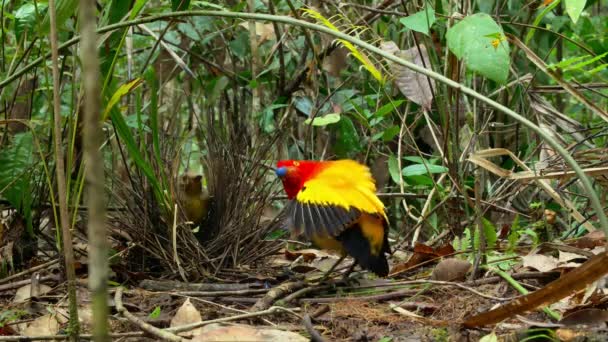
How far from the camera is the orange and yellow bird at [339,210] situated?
2.79 meters

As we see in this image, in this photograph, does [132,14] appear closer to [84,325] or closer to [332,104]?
[84,325]

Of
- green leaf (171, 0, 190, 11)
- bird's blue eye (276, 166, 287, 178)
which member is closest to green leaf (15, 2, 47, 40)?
green leaf (171, 0, 190, 11)

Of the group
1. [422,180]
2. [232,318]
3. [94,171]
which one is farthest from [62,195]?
[422,180]

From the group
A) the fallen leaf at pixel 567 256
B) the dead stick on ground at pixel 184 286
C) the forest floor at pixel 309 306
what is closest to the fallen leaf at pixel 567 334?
the forest floor at pixel 309 306

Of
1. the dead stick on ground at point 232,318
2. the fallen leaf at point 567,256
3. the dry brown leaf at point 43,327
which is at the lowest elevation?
the dry brown leaf at point 43,327

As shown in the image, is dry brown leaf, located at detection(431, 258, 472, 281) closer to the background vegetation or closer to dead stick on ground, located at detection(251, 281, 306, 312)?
the background vegetation

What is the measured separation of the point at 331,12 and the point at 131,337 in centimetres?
298

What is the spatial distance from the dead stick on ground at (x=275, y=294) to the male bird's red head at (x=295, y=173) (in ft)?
1.60

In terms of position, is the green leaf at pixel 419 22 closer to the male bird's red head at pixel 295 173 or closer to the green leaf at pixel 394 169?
the male bird's red head at pixel 295 173

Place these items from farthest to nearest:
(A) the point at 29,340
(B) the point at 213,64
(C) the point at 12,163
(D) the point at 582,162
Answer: (B) the point at 213,64, (D) the point at 582,162, (C) the point at 12,163, (A) the point at 29,340

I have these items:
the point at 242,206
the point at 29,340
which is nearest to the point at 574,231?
the point at 242,206

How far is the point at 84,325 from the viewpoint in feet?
7.88

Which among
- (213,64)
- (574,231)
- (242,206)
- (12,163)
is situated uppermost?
(213,64)

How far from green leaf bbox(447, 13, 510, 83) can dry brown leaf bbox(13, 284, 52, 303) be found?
1.68 meters
